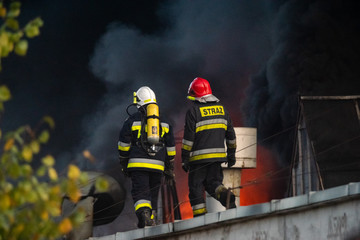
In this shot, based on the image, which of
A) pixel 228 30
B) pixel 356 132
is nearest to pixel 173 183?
pixel 356 132

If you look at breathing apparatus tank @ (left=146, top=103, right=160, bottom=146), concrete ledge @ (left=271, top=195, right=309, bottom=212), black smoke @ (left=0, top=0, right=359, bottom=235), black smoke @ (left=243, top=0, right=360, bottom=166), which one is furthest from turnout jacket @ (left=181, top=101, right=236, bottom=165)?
black smoke @ (left=0, top=0, right=359, bottom=235)

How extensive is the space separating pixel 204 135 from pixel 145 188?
2.94 ft

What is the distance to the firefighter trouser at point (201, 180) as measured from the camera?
847 centimetres

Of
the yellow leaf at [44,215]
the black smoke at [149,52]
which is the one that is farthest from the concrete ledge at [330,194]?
the black smoke at [149,52]

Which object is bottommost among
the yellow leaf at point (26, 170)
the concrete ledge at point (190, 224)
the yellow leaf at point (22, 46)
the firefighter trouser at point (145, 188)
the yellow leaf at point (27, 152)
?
the yellow leaf at point (26, 170)

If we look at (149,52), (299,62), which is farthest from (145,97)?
(149,52)

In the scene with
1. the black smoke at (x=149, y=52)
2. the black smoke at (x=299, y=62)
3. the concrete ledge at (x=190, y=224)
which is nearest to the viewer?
the concrete ledge at (x=190, y=224)

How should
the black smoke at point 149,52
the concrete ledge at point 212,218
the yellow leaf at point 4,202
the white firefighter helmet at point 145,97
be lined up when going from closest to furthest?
1. the yellow leaf at point 4,202
2. the concrete ledge at point 212,218
3. the white firefighter helmet at point 145,97
4. the black smoke at point 149,52

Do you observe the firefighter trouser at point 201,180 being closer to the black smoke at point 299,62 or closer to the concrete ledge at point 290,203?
the concrete ledge at point 290,203

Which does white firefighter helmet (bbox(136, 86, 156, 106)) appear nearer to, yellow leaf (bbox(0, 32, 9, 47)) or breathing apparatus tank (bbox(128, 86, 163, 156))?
breathing apparatus tank (bbox(128, 86, 163, 156))

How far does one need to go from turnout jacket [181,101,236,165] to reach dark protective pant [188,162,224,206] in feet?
0.31

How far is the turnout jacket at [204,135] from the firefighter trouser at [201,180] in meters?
0.10

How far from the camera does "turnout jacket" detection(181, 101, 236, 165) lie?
855 centimetres

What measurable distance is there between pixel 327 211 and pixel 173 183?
5.13m
